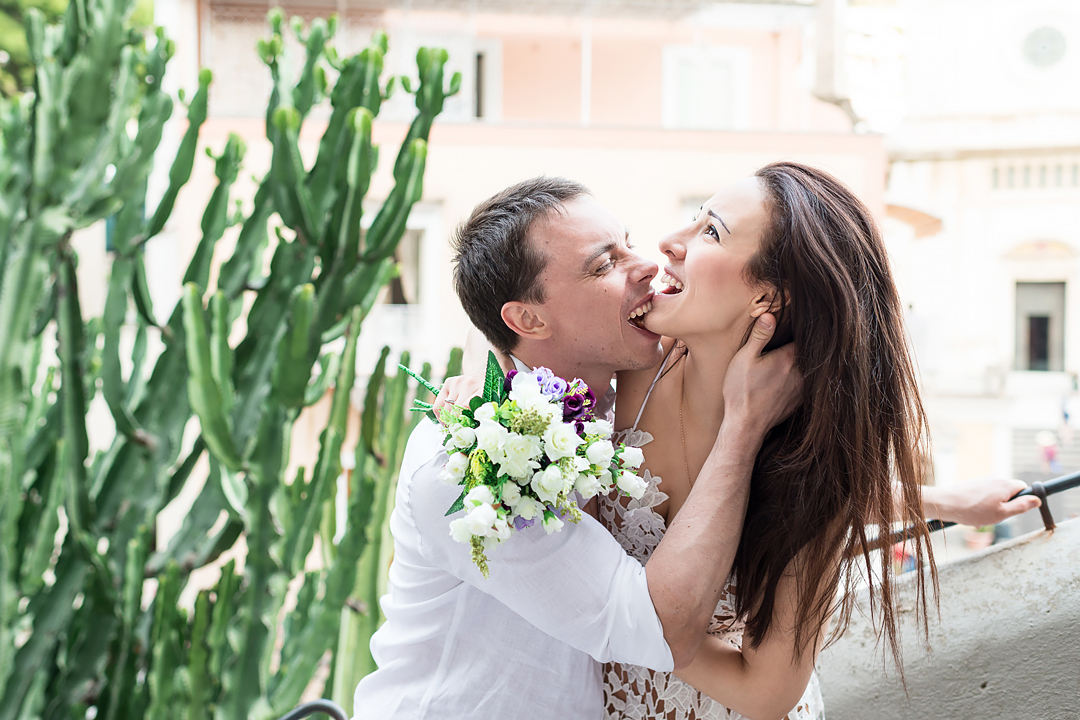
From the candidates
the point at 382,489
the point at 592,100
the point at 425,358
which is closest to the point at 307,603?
the point at 382,489

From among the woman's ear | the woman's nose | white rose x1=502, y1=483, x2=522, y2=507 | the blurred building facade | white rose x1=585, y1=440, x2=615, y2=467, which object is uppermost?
the blurred building facade

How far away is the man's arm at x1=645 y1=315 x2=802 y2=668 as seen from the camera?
4.92 ft

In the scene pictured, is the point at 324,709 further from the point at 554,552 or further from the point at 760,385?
the point at 760,385

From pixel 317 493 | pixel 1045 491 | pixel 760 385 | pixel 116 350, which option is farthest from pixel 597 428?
pixel 116 350

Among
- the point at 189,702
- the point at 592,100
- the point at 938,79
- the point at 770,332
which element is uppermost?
the point at 938,79

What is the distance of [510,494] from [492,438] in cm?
8

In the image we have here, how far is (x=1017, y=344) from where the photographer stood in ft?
81.6

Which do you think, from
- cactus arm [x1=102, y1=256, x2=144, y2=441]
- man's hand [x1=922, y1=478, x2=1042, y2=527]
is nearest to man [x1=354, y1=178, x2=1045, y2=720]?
man's hand [x1=922, y1=478, x2=1042, y2=527]

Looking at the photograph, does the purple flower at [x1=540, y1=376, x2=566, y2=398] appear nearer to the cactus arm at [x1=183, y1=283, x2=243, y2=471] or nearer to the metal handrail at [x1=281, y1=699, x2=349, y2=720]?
the metal handrail at [x1=281, y1=699, x2=349, y2=720]

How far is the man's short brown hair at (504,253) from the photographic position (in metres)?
1.93

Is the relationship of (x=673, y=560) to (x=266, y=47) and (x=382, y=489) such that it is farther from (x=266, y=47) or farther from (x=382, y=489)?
(x=266, y=47)

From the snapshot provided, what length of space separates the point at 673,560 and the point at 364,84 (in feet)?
11.2

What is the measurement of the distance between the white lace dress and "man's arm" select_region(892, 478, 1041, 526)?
0.56 m

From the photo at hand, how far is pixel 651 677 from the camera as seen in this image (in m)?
1.77
